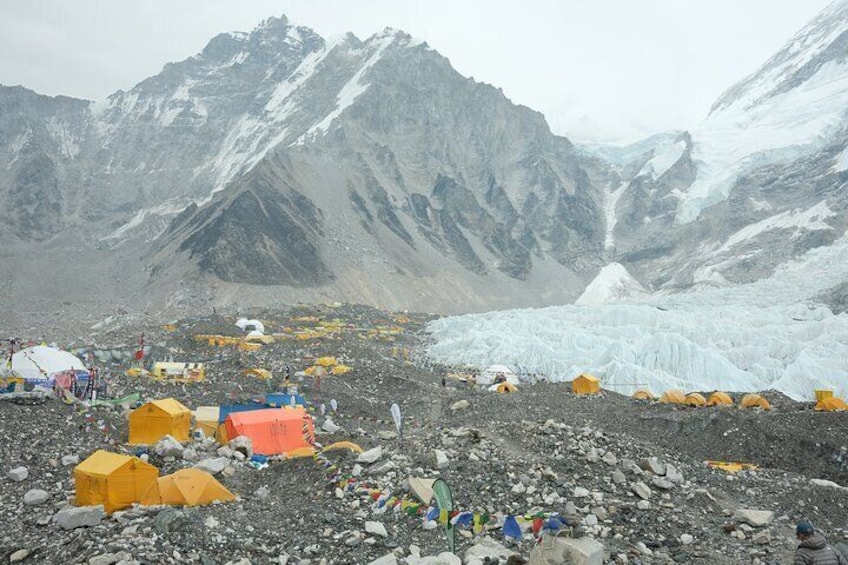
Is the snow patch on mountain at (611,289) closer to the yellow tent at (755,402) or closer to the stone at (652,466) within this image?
the yellow tent at (755,402)

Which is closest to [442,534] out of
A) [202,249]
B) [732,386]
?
[732,386]

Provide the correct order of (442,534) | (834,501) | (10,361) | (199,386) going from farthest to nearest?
1. (199,386)
2. (10,361)
3. (834,501)
4. (442,534)

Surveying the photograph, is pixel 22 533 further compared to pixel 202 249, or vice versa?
pixel 202 249

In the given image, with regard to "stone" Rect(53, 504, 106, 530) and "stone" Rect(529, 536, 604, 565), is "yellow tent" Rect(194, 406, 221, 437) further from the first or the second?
"stone" Rect(529, 536, 604, 565)

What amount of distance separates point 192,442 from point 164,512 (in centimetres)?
641

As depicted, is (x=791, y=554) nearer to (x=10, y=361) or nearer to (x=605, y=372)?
(x=10, y=361)

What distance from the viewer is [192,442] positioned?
15258mm

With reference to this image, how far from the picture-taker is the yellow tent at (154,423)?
15.2 m

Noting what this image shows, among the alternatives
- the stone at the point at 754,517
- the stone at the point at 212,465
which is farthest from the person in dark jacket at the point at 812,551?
the stone at the point at 212,465

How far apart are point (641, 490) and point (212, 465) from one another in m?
8.50

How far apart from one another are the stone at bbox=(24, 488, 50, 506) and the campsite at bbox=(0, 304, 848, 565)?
0.03 meters

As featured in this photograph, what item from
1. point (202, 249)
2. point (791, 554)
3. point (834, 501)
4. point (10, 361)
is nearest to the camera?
point (791, 554)

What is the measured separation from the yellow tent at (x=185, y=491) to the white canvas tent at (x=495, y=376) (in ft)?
73.1

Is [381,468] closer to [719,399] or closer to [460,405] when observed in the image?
[460,405]
